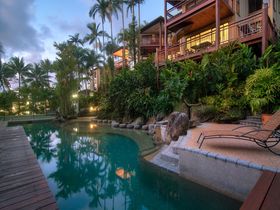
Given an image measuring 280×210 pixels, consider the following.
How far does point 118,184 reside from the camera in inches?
205

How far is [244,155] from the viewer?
14.4 ft

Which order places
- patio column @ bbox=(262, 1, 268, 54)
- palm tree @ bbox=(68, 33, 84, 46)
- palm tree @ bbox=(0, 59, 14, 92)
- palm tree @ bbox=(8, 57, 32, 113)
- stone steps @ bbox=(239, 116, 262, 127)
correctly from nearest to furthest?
1. stone steps @ bbox=(239, 116, 262, 127)
2. patio column @ bbox=(262, 1, 268, 54)
3. palm tree @ bbox=(0, 59, 14, 92)
4. palm tree @ bbox=(68, 33, 84, 46)
5. palm tree @ bbox=(8, 57, 32, 113)

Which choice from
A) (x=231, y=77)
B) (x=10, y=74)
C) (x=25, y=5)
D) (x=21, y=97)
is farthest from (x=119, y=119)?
(x=10, y=74)

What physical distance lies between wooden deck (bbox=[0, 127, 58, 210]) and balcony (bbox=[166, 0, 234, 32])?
12.3m

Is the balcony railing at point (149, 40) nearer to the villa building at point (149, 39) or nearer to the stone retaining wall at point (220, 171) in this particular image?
the villa building at point (149, 39)

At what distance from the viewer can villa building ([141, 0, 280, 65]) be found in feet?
34.2

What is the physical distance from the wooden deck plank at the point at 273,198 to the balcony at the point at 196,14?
38.6ft

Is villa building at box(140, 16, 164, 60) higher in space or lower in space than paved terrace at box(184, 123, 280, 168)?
higher

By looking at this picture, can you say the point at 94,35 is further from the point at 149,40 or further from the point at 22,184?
the point at 22,184

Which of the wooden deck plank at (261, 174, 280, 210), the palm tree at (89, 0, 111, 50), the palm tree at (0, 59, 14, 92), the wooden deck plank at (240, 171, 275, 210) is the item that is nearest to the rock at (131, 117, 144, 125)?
the wooden deck plank at (240, 171, 275, 210)

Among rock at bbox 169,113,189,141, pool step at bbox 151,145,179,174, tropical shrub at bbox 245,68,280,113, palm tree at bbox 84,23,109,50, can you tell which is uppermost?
palm tree at bbox 84,23,109,50

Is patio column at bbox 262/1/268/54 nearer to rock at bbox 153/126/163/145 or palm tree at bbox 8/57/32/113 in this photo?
rock at bbox 153/126/163/145

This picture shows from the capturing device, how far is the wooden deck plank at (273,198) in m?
2.14

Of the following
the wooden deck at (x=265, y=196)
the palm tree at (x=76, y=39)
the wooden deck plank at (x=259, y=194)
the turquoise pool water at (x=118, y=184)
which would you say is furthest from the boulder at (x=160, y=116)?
the palm tree at (x=76, y=39)
